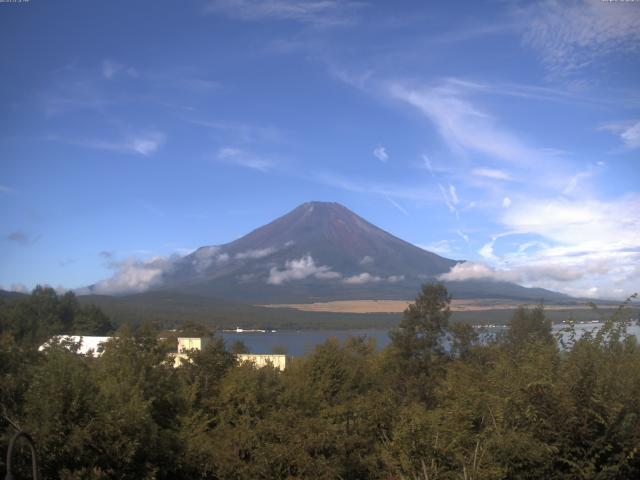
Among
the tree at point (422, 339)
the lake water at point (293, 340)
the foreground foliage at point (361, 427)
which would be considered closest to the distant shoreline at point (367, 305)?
the lake water at point (293, 340)

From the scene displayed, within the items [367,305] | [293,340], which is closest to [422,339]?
[293,340]

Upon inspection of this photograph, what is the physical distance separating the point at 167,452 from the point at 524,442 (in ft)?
19.2

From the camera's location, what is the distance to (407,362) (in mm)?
34031

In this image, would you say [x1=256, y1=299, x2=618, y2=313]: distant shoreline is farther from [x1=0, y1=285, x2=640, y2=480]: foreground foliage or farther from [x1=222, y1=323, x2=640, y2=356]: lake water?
[x1=0, y1=285, x2=640, y2=480]: foreground foliage

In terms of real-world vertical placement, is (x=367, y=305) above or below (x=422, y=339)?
above

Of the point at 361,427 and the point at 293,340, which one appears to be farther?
the point at 293,340

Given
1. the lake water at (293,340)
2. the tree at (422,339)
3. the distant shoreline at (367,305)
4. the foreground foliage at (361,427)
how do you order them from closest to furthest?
the foreground foliage at (361,427) < the tree at (422,339) < the lake water at (293,340) < the distant shoreline at (367,305)

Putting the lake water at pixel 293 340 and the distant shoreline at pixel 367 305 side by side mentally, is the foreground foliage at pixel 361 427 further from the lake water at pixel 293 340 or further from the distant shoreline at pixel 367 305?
the distant shoreline at pixel 367 305

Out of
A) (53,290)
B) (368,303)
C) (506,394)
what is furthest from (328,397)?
(368,303)

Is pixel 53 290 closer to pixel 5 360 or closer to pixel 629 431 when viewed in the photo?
pixel 5 360

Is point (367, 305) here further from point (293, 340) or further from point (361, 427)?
point (361, 427)

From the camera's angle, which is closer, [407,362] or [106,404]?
[106,404]

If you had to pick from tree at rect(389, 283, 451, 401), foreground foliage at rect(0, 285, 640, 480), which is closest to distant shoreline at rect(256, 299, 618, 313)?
tree at rect(389, 283, 451, 401)

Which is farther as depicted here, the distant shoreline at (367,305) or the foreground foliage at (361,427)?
the distant shoreline at (367,305)
